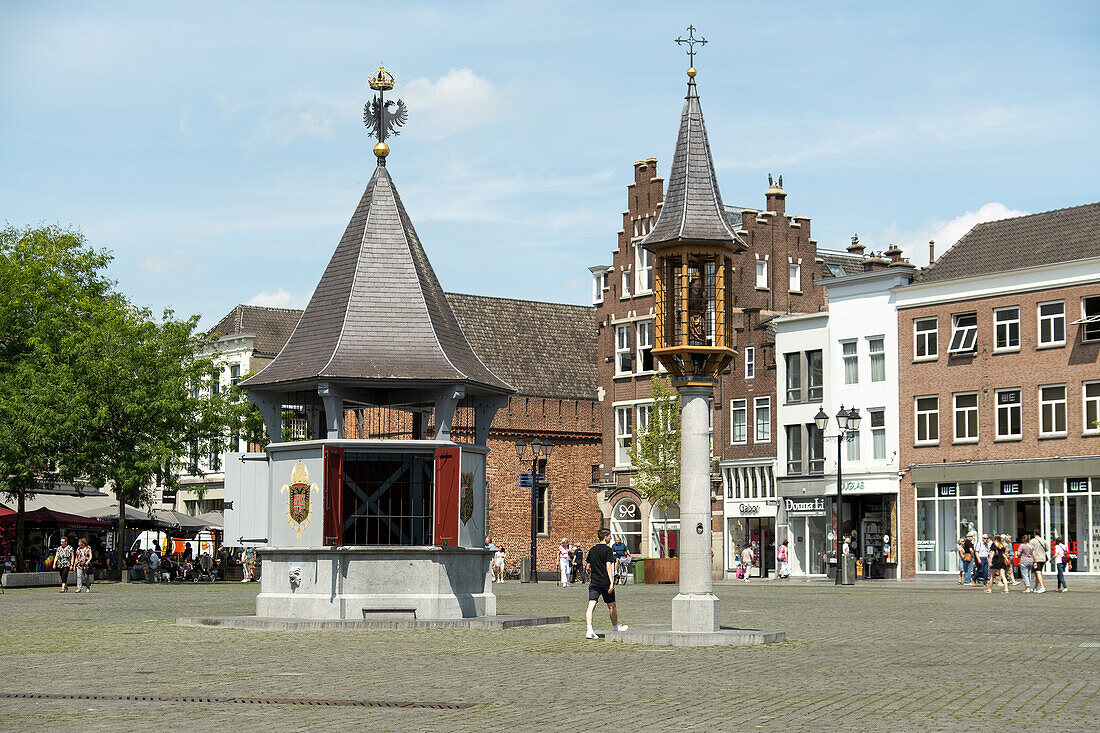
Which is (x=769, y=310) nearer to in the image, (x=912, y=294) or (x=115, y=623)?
(x=912, y=294)

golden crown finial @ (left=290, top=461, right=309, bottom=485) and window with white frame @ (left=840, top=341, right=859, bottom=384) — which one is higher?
window with white frame @ (left=840, top=341, right=859, bottom=384)

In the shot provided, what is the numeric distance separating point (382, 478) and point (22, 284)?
35719mm

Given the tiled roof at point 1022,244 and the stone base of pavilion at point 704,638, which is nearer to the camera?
the stone base of pavilion at point 704,638

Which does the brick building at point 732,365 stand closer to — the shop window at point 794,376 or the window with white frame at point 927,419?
the shop window at point 794,376

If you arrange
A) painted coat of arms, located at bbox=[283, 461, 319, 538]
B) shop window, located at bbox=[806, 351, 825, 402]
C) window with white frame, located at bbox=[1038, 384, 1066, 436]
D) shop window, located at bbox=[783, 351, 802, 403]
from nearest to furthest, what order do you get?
1. painted coat of arms, located at bbox=[283, 461, 319, 538]
2. window with white frame, located at bbox=[1038, 384, 1066, 436]
3. shop window, located at bbox=[806, 351, 825, 402]
4. shop window, located at bbox=[783, 351, 802, 403]

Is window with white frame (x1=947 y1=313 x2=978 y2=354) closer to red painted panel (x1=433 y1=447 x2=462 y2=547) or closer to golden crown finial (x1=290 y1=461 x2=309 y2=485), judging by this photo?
red painted panel (x1=433 y1=447 x2=462 y2=547)

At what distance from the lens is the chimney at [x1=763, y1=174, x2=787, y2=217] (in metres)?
68.2

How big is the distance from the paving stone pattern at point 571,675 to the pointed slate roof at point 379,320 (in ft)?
15.3

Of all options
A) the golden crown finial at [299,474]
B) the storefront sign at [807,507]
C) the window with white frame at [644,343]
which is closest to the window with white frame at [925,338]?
the storefront sign at [807,507]

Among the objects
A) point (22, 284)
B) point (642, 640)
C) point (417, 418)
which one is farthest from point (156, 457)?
point (642, 640)

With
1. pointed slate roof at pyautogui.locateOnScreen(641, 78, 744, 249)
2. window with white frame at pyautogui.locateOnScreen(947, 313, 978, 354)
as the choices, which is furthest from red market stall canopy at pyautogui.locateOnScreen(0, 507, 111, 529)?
pointed slate roof at pyautogui.locateOnScreen(641, 78, 744, 249)

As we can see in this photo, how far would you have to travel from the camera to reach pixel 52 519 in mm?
54594

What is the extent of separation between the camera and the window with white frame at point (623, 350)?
70.1 m

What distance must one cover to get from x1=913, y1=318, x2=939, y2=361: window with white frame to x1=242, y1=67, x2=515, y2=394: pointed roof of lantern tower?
31.2m
